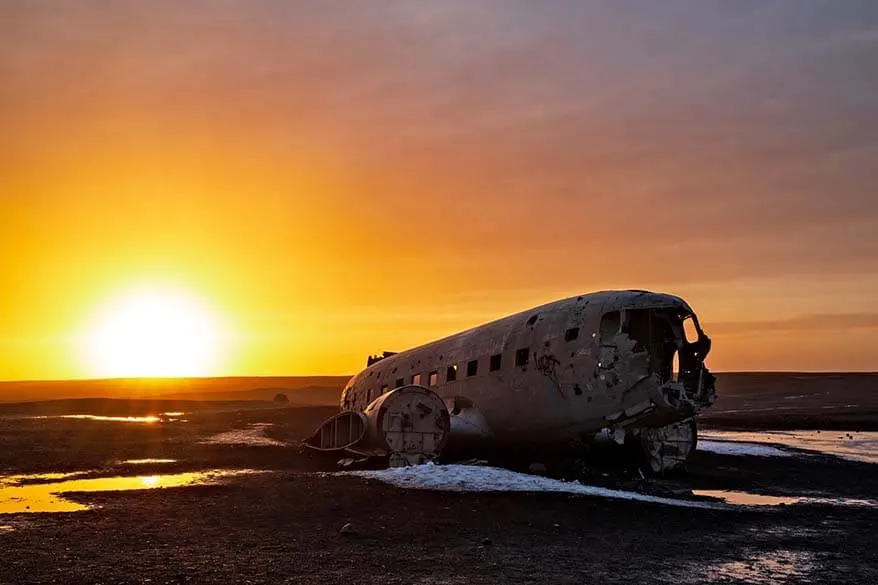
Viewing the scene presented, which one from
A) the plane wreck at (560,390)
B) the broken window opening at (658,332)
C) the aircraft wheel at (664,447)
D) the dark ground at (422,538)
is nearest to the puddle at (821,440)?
the aircraft wheel at (664,447)

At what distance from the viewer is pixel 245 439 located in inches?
1512

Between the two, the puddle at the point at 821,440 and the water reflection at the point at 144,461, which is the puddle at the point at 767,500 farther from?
the water reflection at the point at 144,461

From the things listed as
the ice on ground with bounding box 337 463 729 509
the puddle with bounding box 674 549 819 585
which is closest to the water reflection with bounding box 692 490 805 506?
the ice on ground with bounding box 337 463 729 509

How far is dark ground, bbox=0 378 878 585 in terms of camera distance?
36.0ft

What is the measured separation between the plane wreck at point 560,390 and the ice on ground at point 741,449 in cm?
781

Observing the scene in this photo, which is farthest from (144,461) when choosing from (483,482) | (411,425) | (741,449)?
(741,449)

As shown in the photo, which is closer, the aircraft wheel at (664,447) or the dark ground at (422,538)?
the dark ground at (422,538)

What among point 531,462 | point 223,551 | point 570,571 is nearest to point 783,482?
point 531,462

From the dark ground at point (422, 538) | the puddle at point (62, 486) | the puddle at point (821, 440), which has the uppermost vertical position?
the dark ground at point (422, 538)

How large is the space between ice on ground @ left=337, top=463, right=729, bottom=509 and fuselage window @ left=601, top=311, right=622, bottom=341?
4.33 meters

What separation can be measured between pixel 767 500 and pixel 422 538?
1091cm

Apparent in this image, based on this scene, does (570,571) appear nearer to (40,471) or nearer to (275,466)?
(275,466)

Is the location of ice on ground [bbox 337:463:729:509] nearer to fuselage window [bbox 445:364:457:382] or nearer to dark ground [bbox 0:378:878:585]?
dark ground [bbox 0:378:878:585]

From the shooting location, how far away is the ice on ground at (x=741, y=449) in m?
30.6
